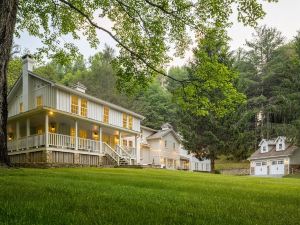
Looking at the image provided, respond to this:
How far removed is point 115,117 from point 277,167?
2775cm

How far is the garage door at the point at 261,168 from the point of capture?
5119 centimetres

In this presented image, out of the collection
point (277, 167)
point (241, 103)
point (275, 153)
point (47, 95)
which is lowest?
point (277, 167)

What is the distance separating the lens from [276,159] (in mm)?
49312

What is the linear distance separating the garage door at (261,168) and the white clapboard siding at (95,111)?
99.6 ft

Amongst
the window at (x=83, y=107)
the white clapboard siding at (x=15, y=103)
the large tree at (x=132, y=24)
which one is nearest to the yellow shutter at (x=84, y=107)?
the window at (x=83, y=107)

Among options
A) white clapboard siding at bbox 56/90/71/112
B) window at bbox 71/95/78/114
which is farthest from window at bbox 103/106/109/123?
white clapboard siding at bbox 56/90/71/112

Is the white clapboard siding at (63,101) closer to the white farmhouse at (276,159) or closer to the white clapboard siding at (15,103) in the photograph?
the white clapboard siding at (15,103)

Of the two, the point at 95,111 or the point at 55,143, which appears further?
the point at 95,111

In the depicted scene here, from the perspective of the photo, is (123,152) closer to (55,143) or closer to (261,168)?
(55,143)

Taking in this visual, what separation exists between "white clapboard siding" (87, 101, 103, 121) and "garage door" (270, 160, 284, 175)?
29510 millimetres

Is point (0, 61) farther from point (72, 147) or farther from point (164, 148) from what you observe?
point (164, 148)

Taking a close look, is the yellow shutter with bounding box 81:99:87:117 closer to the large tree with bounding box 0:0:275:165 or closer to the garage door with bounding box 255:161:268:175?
the large tree with bounding box 0:0:275:165

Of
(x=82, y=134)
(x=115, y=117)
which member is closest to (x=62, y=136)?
(x=82, y=134)

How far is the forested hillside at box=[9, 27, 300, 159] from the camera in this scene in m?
38.5
